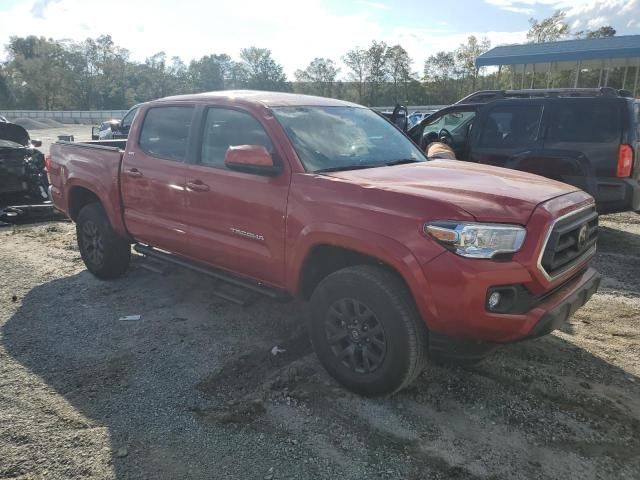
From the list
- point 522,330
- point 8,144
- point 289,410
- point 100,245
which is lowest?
point 289,410

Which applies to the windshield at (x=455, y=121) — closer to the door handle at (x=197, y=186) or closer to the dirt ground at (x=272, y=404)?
the dirt ground at (x=272, y=404)

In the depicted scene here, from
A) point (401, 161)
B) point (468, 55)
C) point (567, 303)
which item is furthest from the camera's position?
point (468, 55)

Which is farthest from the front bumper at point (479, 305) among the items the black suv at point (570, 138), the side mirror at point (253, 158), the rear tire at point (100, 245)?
the black suv at point (570, 138)

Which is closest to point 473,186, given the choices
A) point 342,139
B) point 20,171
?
point 342,139

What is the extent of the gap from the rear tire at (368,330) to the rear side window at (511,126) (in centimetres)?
456

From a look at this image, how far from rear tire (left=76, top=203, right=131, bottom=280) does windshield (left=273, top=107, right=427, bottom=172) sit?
256 cm

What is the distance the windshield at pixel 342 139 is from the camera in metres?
3.72

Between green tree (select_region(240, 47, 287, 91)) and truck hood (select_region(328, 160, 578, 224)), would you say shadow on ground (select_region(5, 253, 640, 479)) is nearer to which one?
truck hood (select_region(328, 160, 578, 224))

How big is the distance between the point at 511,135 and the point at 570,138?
75cm

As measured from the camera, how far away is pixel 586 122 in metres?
6.34

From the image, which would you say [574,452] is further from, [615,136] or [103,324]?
[615,136]

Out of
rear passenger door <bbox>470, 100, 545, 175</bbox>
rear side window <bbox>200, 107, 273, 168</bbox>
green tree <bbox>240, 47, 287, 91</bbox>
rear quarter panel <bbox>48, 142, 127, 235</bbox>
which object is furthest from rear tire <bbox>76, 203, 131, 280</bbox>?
green tree <bbox>240, 47, 287, 91</bbox>

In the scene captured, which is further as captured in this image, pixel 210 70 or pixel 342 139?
pixel 210 70

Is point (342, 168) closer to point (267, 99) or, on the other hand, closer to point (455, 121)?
point (267, 99)
